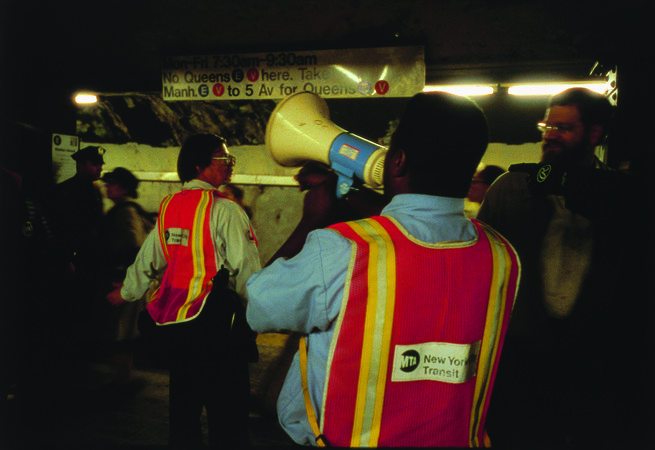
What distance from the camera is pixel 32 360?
3.62 meters

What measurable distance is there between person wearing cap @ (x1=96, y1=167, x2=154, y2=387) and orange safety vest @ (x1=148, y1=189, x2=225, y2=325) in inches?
70.4

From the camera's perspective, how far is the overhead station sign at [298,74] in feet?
9.99

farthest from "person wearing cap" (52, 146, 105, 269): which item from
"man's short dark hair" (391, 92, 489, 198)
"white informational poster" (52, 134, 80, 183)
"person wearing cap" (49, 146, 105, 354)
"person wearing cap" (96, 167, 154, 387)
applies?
"man's short dark hair" (391, 92, 489, 198)

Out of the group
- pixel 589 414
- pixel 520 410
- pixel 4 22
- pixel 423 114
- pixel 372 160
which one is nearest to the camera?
pixel 423 114

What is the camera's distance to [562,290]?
1.92 metres

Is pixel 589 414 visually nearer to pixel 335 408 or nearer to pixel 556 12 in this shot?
pixel 335 408

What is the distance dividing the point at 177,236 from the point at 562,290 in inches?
82.4

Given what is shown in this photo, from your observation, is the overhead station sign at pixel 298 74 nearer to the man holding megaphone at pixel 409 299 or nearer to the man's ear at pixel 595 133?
the man's ear at pixel 595 133

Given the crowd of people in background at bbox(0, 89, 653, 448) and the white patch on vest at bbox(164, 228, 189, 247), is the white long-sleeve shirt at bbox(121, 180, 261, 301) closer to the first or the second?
the crowd of people in background at bbox(0, 89, 653, 448)

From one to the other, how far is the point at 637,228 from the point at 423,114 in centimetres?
136

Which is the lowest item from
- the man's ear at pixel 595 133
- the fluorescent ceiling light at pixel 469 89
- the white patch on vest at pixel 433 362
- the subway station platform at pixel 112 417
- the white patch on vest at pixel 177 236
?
the subway station platform at pixel 112 417

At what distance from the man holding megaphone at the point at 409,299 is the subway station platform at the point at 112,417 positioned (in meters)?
1.97

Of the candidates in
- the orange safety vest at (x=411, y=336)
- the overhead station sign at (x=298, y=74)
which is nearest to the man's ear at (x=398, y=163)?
the orange safety vest at (x=411, y=336)

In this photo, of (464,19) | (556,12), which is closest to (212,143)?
(464,19)
